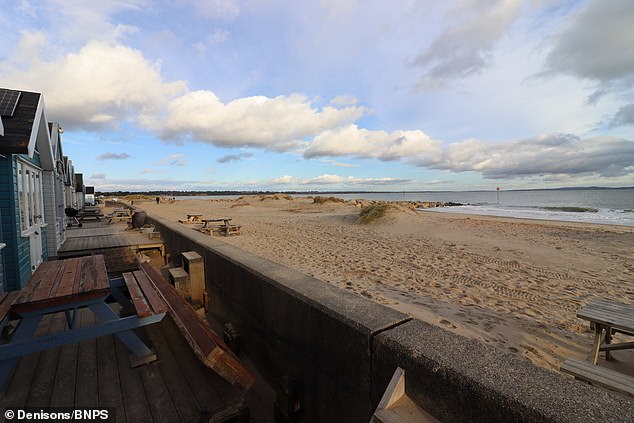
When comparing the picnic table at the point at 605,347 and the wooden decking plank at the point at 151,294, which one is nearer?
the picnic table at the point at 605,347

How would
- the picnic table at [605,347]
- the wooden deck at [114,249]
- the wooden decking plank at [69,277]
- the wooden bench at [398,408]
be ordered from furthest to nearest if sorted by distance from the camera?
the wooden deck at [114,249] < the wooden decking plank at [69,277] < the picnic table at [605,347] < the wooden bench at [398,408]

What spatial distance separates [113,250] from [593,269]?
1192cm

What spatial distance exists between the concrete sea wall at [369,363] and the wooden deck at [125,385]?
594 millimetres

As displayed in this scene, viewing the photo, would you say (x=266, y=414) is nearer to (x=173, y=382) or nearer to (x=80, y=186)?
(x=173, y=382)

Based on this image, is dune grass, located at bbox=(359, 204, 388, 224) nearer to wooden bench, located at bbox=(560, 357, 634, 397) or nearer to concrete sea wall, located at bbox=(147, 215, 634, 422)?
concrete sea wall, located at bbox=(147, 215, 634, 422)

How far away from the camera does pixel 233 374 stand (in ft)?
6.94

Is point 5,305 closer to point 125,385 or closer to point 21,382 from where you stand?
point 21,382

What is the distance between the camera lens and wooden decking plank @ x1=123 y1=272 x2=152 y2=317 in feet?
8.23

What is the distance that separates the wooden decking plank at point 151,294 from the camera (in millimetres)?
2623

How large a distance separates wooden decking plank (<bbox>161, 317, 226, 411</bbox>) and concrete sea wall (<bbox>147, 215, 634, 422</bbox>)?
564mm

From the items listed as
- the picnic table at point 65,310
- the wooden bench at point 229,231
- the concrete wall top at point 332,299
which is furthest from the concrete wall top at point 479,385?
the wooden bench at point 229,231

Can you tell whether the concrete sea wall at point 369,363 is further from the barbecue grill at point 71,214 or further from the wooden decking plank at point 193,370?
the barbecue grill at point 71,214

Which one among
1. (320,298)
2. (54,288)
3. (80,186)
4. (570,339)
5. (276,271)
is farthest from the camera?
(80,186)

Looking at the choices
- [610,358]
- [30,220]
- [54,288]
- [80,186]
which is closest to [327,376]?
[54,288]
